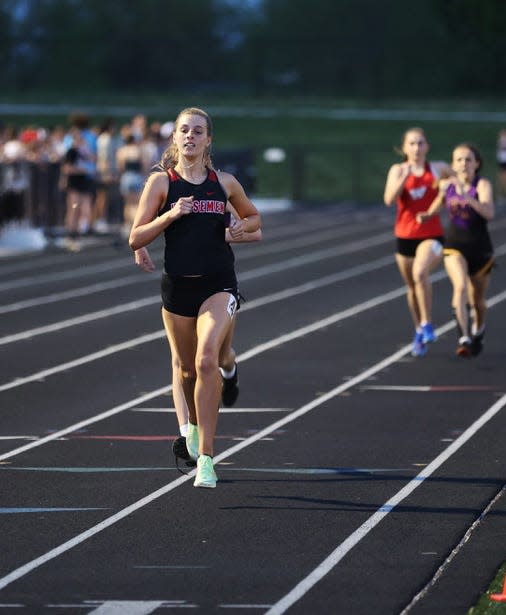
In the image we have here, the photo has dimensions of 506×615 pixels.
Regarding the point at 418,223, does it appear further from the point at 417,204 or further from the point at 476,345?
the point at 476,345

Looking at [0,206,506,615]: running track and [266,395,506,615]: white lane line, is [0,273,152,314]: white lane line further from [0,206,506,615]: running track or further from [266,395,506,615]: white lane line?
[266,395,506,615]: white lane line

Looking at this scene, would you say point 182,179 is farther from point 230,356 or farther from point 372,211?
point 372,211

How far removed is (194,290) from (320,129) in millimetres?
41278

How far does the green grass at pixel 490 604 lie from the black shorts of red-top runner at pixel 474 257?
7.57 m

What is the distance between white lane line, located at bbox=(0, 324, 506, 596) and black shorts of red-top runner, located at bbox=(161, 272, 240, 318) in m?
0.94

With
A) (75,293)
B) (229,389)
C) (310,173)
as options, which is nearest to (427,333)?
(229,389)

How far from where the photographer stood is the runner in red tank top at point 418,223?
14.5 metres

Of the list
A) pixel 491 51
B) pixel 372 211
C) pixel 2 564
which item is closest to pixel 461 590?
pixel 2 564

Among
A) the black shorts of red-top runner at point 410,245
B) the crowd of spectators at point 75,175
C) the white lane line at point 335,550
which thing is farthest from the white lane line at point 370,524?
the crowd of spectators at point 75,175

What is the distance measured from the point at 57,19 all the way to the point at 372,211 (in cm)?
4546

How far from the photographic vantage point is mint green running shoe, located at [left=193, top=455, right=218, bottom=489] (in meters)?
8.87

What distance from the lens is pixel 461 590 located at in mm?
6891

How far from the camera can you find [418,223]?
48.0ft

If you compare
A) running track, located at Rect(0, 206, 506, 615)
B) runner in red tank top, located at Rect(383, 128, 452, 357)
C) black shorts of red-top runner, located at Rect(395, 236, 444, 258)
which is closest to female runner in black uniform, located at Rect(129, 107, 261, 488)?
running track, located at Rect(0, 206, 506, 615)
